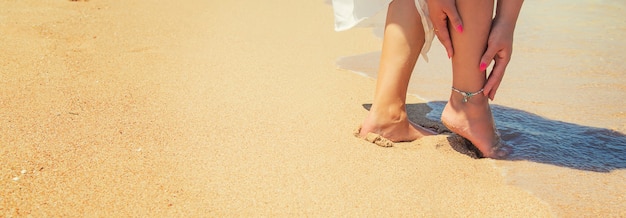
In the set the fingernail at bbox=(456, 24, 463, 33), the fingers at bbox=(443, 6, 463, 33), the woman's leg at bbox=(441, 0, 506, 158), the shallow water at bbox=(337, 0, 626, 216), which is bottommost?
the shallow water at bbox=(337, 0, 626, 216)

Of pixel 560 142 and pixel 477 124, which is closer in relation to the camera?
pixel 477 124

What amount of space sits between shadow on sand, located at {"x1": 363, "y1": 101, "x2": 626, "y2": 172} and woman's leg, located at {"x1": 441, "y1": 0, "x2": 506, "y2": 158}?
0.07 metres

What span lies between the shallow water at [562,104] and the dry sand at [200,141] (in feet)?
0.44

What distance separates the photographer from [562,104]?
7.92 feet

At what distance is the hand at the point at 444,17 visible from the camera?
1728 mm

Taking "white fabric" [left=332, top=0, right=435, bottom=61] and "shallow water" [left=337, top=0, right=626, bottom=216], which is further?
"white fabric" [left=332, top=0, right=435, bottom=61]

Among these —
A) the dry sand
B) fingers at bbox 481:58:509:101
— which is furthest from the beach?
fingers at bbox 481:58:509:101

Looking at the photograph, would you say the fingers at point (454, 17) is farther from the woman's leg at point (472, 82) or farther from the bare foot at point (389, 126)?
the bare foot at point (389, 126)

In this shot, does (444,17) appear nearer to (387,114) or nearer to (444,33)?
(444,33)

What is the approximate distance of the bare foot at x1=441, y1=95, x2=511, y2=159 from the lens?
1.87 meters

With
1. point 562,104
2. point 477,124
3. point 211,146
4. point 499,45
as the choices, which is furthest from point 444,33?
point 562,104

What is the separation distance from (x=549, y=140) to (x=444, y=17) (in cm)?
62

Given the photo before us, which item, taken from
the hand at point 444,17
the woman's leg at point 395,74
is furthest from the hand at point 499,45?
the woman's leg at point 395,74

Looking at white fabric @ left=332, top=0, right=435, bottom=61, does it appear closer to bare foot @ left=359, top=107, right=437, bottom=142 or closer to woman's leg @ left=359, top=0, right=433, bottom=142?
woman's leg @ left=359, top=0, right=433, bottom=142
